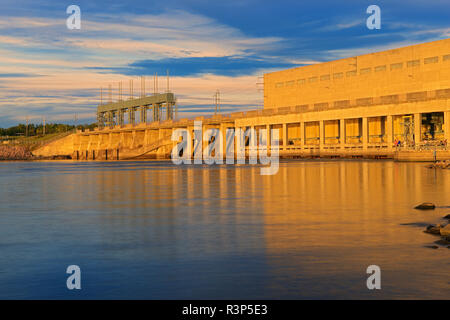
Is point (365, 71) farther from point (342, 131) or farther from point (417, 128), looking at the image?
point (417, 128)

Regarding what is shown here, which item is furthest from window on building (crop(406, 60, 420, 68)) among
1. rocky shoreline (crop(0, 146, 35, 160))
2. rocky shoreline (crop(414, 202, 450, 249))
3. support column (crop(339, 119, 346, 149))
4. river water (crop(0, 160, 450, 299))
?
rocky shoreline (crop(0, 146, 35, 160))

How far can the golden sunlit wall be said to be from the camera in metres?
78.4

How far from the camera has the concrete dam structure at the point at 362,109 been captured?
239 feet

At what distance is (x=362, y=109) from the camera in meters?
81.1

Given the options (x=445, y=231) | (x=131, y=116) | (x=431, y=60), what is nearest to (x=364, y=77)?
(x=431, y=60)

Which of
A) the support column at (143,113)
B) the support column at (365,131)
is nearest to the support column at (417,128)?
the support column at (365,131)

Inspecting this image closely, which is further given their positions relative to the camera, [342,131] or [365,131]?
[342,131]

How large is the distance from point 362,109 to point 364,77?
9.27m

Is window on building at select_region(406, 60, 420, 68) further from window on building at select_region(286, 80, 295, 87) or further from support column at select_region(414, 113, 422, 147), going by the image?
window on building at select_region(286, 80, 295, 87)

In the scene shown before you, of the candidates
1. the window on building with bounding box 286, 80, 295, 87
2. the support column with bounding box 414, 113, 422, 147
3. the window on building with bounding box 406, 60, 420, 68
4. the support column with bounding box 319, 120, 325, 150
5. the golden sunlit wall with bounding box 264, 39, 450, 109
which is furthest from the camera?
the window on building with bounding box 286, 80, 295, 87

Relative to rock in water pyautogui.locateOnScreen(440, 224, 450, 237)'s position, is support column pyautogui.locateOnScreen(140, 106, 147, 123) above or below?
above

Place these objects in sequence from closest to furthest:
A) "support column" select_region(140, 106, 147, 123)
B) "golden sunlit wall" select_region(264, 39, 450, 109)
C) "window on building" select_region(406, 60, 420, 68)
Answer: "golden sunlit wall" select_region(264, 39, 450, 109)
"window on building" select_region(406, 60, 420, 68)
"support column" select_region(140, 106, 147, 123)

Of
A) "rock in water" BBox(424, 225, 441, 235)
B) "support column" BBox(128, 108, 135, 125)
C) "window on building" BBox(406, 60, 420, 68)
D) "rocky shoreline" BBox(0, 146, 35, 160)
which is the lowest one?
"rock in water" BBox(424, 225, 441, 235)

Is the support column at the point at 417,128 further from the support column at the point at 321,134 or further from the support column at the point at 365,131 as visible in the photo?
the support column at the point at 321,134
